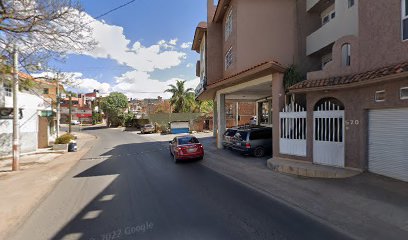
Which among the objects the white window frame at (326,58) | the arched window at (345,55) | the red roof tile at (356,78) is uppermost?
the white window frame at (326,58)

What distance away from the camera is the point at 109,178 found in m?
10.4

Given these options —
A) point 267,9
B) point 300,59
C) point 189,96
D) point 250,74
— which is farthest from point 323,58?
point 189,96

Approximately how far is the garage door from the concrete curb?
832 millimetres

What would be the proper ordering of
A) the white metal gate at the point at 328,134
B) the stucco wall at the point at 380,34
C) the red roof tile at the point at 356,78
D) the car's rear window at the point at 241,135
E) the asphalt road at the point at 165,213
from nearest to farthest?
the asphalt road at the point at 165,213 < the red roof tile at the point at 356,78 < the stucco wall at the point at 380,34 < the white metal gate at the point at 328,134 < the car's rear window at the point at 241,135

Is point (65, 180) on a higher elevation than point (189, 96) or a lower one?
lower

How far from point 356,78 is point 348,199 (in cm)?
440

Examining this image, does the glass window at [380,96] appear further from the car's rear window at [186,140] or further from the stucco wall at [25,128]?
the stucco wall at [25,128]

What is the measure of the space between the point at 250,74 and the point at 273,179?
19.2 ft

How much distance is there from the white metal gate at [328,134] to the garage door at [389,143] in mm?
1032

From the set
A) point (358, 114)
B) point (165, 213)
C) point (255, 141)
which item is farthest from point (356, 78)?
point (165, 213)

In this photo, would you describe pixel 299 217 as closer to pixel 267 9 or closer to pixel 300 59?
pixel 300 59

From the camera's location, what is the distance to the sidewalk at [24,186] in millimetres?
6430

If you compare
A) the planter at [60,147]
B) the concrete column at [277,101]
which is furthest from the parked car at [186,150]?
the planter at [60,147]

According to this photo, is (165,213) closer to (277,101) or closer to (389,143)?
(389,143)
